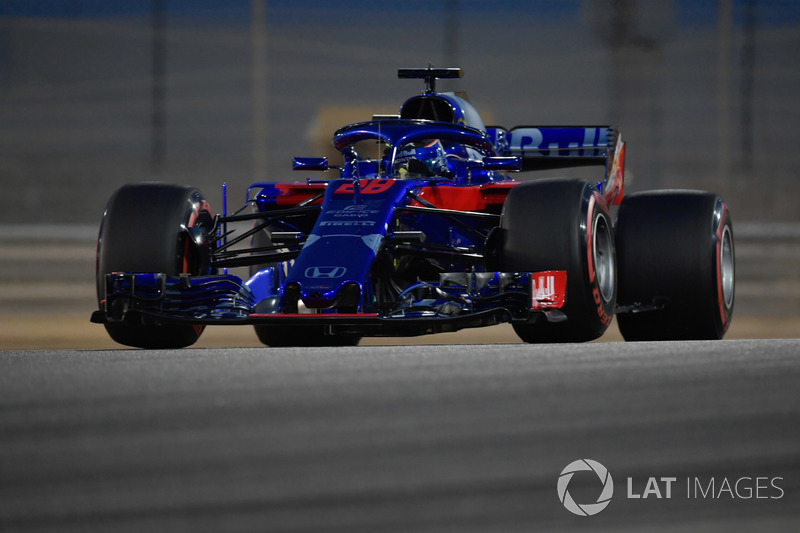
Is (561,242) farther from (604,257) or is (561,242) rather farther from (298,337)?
(298,337)

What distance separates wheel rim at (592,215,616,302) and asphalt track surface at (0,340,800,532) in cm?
224

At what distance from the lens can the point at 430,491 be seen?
3.11m

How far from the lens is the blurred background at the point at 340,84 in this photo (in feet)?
43.2

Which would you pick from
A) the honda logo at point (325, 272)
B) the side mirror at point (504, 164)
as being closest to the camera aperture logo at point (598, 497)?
the honda logo at point (325, 272)

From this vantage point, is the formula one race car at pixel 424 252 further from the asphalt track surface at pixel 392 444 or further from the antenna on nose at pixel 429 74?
the asphalt track surface at pixel 392 444

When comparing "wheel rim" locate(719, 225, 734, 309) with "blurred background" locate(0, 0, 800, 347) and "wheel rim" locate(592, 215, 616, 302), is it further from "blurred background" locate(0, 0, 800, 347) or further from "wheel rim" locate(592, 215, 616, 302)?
"blurred background" locate(0, 0, 800, 347)

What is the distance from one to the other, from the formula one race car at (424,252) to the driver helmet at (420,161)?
0.03 ft

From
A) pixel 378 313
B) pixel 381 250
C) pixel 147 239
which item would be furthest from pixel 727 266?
pixel 147 239

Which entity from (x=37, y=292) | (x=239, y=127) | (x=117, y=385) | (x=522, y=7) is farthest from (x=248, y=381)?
(x=522, y=7)

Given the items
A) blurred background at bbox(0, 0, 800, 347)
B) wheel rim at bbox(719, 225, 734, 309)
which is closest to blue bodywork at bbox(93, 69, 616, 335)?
wheel rim at bbox(719, 225, 734, 309)

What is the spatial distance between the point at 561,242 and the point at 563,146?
9.62 ft

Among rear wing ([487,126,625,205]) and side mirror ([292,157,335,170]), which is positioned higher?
rear wing ([487,126,625,205])

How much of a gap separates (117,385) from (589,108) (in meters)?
9.07

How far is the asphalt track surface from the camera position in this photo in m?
2.93
